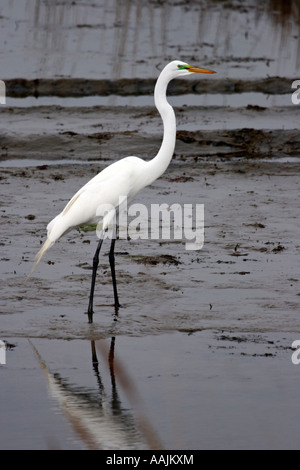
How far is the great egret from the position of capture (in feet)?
24.2

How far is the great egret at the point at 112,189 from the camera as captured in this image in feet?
24.2

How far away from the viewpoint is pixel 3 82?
15875 millimetres

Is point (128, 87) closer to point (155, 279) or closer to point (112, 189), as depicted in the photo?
point (155, 279)

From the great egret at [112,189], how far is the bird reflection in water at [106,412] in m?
1.52

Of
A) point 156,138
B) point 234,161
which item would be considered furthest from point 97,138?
point 234,161

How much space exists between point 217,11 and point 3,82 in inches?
327

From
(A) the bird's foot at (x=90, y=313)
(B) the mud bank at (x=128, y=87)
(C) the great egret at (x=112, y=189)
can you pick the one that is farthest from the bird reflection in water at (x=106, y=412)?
(B) the mud bank at (x=128, y=87)

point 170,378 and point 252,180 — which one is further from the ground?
point 252,180

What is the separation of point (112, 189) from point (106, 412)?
2585mm
